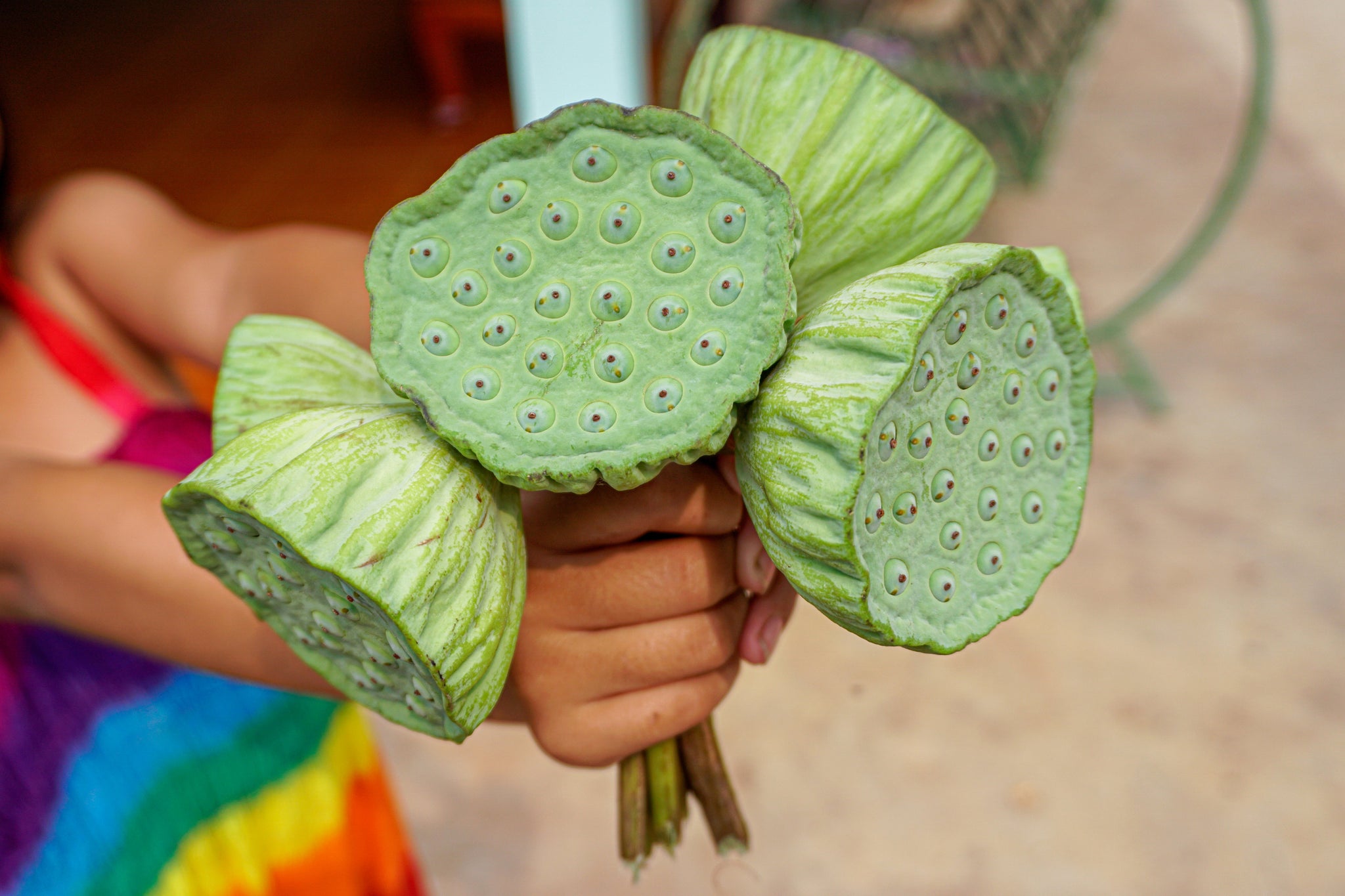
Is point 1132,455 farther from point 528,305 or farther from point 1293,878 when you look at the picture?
point 528,305

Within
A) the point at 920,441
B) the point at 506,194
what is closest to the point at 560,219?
the point at 506,194

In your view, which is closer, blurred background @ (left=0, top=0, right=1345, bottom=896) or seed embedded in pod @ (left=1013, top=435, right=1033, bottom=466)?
seed embedded in pod @ (left=1013, top=435, right=1033, bottom=466)

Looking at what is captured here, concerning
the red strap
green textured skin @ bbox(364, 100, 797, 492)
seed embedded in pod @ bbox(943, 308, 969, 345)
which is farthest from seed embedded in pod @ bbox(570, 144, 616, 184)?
the red strap

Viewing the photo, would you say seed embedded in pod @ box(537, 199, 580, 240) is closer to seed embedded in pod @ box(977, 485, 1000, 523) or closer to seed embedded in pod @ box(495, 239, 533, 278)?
seed embedded in pod @ box(495, 239, 533, 278)

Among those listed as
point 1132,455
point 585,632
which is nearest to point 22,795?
point 585,632

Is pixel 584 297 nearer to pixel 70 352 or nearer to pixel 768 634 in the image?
pixel 768 634

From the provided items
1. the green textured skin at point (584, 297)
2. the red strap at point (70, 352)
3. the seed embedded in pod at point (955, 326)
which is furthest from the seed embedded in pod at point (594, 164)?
the red strap at point (70, 352)

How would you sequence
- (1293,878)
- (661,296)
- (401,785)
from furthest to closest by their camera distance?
(401,785)
(1293,878)
(661,296)
